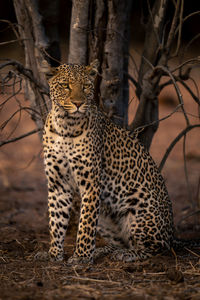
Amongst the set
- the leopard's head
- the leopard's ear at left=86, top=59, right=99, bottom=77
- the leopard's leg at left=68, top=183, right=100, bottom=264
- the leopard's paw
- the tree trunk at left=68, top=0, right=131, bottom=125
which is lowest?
the leopard's paw

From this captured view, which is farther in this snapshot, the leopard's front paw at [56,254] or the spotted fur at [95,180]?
the leopard's front paw at [56,254]

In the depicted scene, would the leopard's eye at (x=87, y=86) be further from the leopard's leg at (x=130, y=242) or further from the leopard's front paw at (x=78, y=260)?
the leopard's front paw at (x=78, y=260)

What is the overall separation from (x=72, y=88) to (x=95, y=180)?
1.03 meters

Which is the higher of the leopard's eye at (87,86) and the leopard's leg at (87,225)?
the leopard's eye at (87,86)

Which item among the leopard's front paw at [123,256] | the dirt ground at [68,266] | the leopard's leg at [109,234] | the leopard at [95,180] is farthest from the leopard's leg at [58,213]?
the leopard's front paw at [123,256]

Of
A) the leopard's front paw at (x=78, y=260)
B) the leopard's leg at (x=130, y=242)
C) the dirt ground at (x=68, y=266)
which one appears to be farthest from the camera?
the leopard's leg at (x=130, y=242)

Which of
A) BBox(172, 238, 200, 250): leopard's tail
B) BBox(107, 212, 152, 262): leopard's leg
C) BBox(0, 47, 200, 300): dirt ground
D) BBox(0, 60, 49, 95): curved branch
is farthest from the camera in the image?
BBox(172, 238, 200, 250): leopard's tail

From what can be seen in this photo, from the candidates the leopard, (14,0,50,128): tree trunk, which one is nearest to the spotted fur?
the leopard

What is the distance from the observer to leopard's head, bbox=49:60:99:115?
16.6 ft

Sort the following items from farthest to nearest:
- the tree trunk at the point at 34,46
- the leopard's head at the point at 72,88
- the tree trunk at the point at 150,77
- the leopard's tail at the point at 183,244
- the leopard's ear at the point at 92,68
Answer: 1. the tree trunk at the point at 34,46
2. the tree trunk at the point at 150,77
3. the leopard's tail at the point at 183,244
4. the leopard's ear at the point at 92,68
5. the leopard's head at the point at 72,88

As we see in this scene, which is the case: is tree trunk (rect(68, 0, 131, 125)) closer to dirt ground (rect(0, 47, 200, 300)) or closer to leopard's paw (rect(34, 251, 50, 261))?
dirt ground (rect(0, 47, 200, 300))

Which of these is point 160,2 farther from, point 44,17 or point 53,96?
point 53,96

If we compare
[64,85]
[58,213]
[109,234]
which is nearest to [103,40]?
[64,85]

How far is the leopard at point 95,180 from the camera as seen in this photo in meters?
5.26
